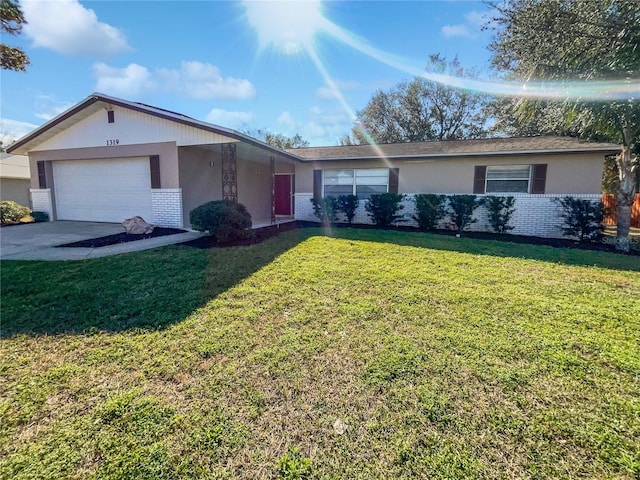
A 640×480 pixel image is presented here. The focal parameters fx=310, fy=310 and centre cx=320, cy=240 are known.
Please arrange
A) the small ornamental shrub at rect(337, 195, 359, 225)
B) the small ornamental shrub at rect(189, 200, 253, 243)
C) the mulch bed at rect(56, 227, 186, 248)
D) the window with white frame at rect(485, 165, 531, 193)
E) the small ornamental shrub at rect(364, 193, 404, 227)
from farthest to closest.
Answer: the small ornamental shrub at rect(337, 195, 359, 225) → the small ornamental shrub at rect(364, 193, 404, 227) → the window with white frame at rect(485, 165, 531, 193) → the small ornamental shrub at rect(189, 200, 253, 243) → the mulch bed at rect(56, 227, 186, 248)

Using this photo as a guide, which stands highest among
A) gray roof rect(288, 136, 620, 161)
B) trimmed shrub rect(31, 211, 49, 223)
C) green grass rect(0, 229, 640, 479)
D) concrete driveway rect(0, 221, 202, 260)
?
gray roof rect(288, 136, 620, 161)

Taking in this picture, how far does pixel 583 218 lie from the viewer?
9.21m

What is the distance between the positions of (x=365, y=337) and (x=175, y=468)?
2018 millimetres

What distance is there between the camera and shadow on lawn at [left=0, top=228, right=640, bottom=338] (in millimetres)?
3678

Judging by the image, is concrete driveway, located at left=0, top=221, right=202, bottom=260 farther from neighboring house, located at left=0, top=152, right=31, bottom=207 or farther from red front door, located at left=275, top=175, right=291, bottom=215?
neighboring house, located at left=0, top=152, right=31, bottom=207

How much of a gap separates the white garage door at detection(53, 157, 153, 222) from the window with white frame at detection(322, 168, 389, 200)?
692 centimetres

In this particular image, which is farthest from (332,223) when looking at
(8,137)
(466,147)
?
(8,137)

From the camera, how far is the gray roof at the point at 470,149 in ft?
31.8

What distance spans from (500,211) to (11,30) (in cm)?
1769

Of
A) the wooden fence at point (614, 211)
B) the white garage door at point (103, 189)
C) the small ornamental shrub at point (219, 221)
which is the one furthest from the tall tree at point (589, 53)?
the white garage door at point (103, 189)

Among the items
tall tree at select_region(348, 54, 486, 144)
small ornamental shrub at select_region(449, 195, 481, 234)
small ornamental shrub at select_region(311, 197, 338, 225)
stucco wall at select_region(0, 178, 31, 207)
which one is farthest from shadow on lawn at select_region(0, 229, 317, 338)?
tall tree at select_region(348, 54, 486, 144)

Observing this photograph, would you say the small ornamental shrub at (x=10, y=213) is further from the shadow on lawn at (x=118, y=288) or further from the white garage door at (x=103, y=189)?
the shadow on lawn at (x=118, y=288)

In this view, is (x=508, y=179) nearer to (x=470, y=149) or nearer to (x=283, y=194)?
(x=470, y=149)

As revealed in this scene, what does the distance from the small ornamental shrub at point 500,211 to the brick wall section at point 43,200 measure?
53.5 ft
